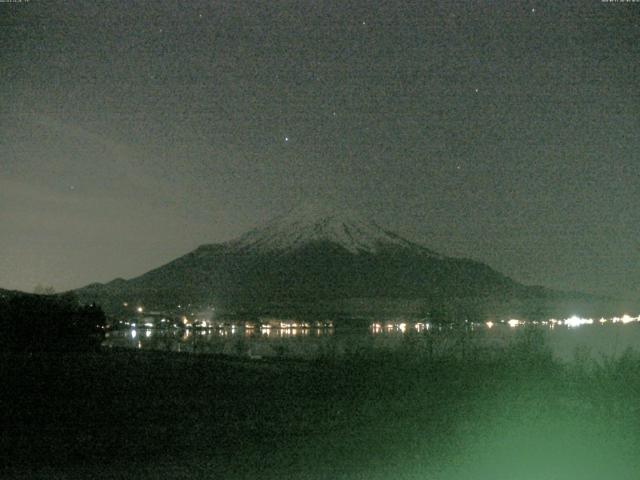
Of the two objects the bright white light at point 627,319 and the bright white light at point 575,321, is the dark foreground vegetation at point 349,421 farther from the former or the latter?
the bright white light at point 627,319

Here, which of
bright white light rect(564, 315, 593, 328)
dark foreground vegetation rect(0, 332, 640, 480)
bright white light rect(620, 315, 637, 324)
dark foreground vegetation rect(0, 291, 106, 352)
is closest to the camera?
dark foreground vegetation rect(0, 332, 640, 480)

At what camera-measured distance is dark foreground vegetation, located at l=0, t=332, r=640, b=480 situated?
38.7 feet

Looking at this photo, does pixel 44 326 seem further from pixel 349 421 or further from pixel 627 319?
pixel 627 319

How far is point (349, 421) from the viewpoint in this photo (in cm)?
1591

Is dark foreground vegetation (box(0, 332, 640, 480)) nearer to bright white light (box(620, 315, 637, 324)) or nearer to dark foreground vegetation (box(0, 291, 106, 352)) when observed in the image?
dark foreground vegetation (box(0, 291, 106, 352))

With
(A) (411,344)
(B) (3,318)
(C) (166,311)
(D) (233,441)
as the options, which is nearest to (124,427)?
(D) (233,441)

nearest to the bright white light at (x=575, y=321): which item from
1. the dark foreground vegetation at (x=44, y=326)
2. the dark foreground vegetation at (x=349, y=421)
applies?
the dark foreground vegetation at (x=44, y=326)

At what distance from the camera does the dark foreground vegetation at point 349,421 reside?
11781 mm

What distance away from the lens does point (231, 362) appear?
32.1m

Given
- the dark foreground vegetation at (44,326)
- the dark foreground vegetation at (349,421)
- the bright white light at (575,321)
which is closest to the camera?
the dark foreground vegetation at (349,421)

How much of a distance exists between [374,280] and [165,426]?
11940 centimetres

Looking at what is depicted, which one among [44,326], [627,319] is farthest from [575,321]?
[44,326]

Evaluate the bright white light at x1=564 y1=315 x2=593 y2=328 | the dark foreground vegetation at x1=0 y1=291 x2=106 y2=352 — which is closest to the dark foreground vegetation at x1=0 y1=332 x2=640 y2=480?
the dark foreground vegetation at x1=0 y1=291 x2=106 y2=352

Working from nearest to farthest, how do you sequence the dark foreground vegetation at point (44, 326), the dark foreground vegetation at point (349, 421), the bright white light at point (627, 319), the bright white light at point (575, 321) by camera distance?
the dark foreground vegetation at point (349, 421) < the dark foreground vegetation at point (44, 326) < the bright white light at point (575, 321) < the bright white light at point (627, 319)
